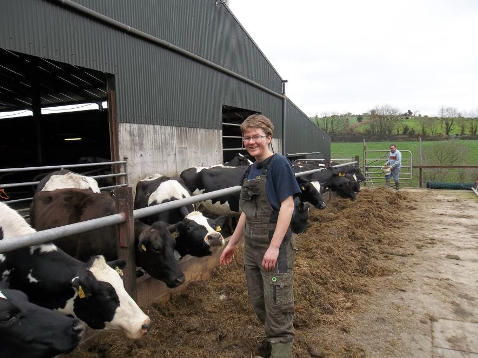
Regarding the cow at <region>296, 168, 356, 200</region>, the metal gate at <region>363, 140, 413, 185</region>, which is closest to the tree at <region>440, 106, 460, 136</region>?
the metal gate at <region>363, 140, 413, 185</region>

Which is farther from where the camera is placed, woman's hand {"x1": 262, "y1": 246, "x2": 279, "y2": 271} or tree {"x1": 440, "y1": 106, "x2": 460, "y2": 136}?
tree {"x1": 440, "y1": 106, "x2": 460, "y2": 136}

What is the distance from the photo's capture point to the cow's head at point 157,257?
3666 millimetres

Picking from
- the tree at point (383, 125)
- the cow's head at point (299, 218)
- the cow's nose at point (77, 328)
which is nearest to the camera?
the cow's nose at point (77, 328)

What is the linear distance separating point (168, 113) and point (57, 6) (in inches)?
141

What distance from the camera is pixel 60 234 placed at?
101 inches

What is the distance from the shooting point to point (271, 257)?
8.77ft

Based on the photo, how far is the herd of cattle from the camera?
7.31 feet

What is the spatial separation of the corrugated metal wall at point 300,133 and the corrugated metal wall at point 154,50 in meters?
4.23

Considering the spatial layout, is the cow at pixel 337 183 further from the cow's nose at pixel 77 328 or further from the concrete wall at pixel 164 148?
the cow's nose at pixel 77 328

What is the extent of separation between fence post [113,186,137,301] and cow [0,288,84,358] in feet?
3.49

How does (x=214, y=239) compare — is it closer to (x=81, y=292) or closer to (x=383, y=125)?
(x=81, y=292)

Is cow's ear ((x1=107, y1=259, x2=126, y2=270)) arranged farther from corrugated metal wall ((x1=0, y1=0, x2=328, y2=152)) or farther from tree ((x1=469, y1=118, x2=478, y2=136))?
tree ((x1=469, y1=118, x2=478, y2=136))

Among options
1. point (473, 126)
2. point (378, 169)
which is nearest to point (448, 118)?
point (473, 126)

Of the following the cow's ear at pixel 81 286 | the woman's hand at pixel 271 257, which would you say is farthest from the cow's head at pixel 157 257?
the woman's hand at pixel 271 257
